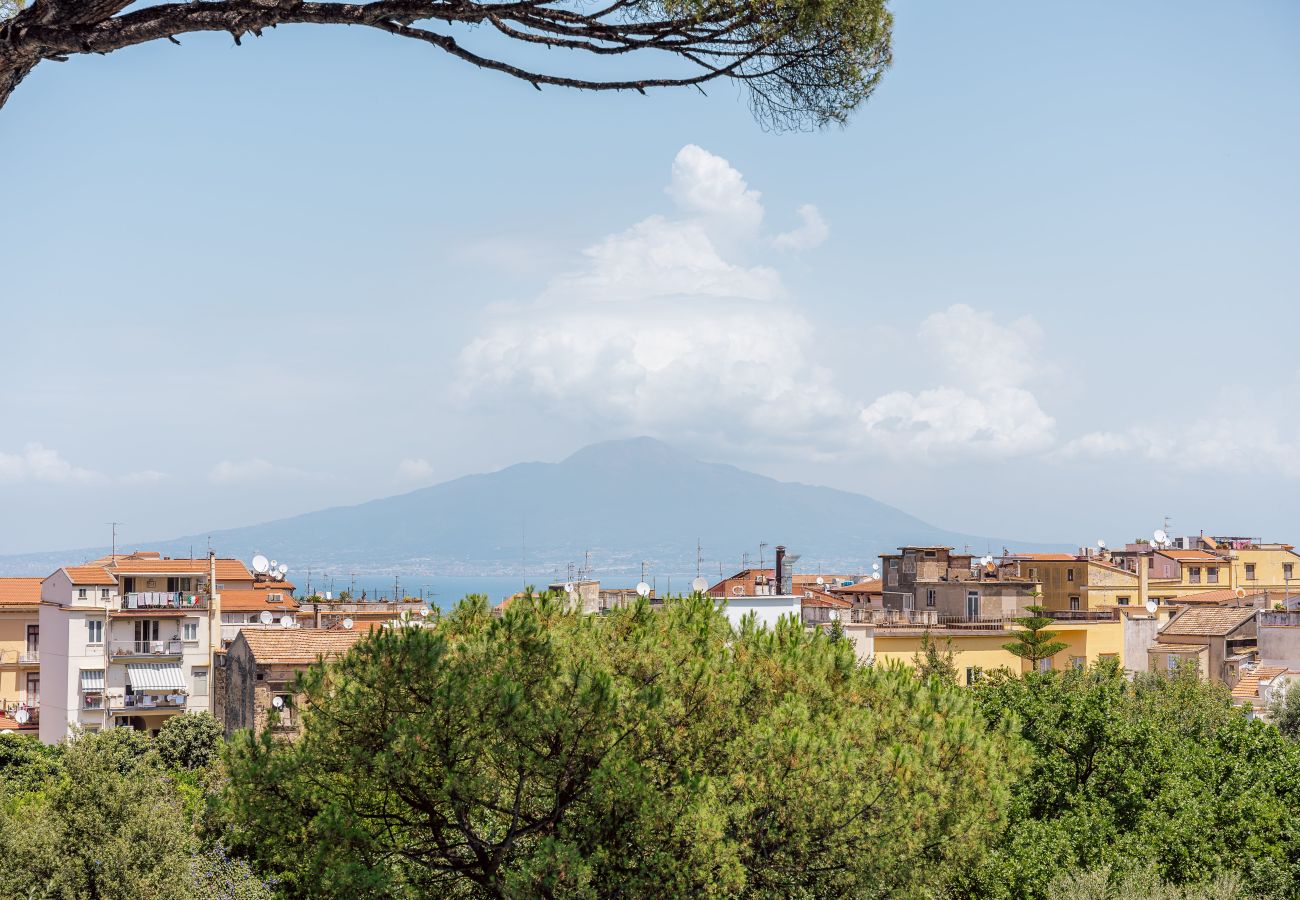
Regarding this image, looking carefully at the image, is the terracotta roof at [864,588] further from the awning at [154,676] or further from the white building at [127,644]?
the awning at [154,676]

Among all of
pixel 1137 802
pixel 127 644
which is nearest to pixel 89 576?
pixel 127 644

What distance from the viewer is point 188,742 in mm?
44031

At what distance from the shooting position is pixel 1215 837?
15.4m

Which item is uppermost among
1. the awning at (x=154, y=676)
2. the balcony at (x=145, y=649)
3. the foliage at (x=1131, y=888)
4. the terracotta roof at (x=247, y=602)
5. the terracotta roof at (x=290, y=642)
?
the terracotta roof at (x=247, y=602)

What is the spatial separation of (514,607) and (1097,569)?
47.7 metres

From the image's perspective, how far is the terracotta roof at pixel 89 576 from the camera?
50812mm

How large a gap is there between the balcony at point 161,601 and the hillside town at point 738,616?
2.3 inches

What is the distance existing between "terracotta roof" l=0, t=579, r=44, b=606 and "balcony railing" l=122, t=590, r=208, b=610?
7439 mm

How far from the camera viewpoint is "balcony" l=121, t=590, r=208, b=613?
5141 centimetres

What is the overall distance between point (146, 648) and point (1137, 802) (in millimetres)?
44458

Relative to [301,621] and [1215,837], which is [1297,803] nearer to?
[1215,837]

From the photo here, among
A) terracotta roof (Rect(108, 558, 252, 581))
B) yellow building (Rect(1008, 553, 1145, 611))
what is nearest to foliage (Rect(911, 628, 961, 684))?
yellow building (Rect(1008, 553, 1145, 611))

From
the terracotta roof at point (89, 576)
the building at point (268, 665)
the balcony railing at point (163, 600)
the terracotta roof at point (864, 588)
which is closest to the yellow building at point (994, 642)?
the building at point (268, 665)

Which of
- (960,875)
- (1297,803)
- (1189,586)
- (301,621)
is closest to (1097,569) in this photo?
(1189,586)
